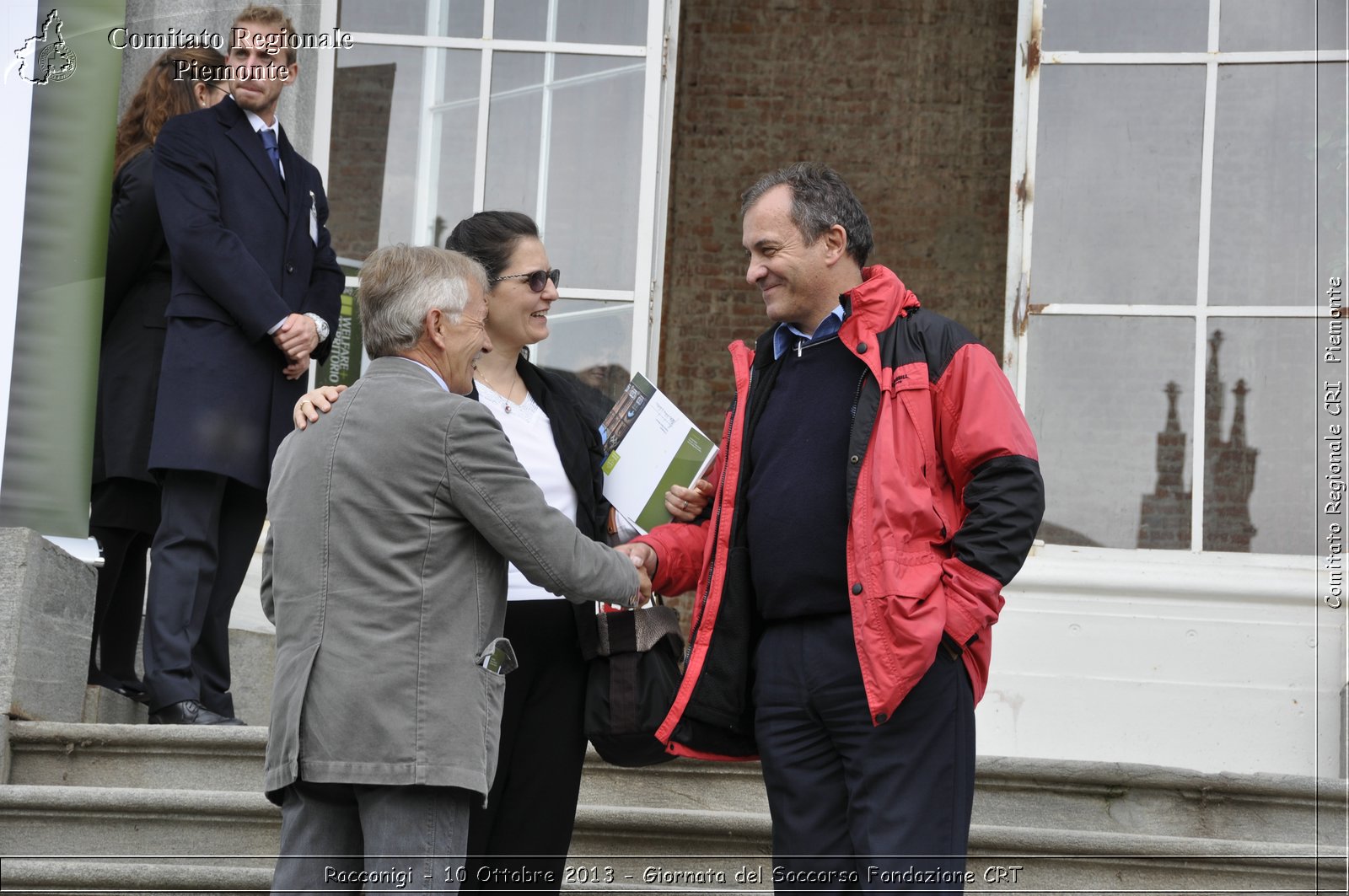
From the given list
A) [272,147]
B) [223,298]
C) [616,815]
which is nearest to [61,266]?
[223,298]

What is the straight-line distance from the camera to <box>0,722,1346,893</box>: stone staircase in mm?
3441

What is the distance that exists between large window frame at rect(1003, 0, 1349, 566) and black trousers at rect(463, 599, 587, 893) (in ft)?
9.04

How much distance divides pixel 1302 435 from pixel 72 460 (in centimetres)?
392

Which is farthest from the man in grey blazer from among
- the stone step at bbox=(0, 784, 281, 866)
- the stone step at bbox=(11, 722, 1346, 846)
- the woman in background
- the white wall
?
the white wall

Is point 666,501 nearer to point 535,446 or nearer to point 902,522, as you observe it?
point 535,446

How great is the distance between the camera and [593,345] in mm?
5629

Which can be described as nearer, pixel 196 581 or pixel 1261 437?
pixel 196 581

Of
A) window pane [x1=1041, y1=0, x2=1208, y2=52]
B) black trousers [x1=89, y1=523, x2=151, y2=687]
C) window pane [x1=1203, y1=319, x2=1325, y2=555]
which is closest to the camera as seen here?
black trousers [x1=89, y1=523, x2=151, y2=687]

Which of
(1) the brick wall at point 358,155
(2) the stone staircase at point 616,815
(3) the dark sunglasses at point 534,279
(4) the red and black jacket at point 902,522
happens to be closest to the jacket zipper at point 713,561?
(4) the red and black jacket at point 902,522

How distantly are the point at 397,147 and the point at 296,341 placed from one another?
1825 mm

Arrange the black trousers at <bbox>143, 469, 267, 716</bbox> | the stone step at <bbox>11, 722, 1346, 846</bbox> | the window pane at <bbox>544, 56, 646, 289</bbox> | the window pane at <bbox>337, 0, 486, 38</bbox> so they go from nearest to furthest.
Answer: the stone step at <bbox>11, 722, 1346, 846</bbox> → the black trousers at <bbox>143, 469, 267, 716</bbox> → the window pane at <bbox>544, 56, 646, 289</bbox> → the window pane at <bbox>337, 0, 486, 38</bbox>

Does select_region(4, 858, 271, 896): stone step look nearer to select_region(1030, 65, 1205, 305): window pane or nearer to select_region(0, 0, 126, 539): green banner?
select_region(0, 0, 126, 539): green banner

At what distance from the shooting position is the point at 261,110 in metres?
4.45

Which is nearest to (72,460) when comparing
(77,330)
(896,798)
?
(77,330)
